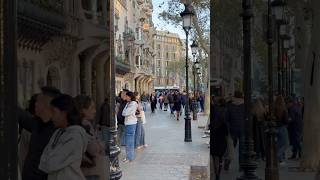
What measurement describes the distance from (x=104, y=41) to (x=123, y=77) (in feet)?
2.57

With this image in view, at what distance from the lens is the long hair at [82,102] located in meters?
Result: 2.49

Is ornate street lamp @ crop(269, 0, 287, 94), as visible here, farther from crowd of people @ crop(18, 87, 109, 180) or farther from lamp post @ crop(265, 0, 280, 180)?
crowd of people @ crop(18, 87, 109, 180)

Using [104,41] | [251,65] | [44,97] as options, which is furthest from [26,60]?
[251,65]

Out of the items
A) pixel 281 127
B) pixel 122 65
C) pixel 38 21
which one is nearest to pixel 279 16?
pixel 281 127

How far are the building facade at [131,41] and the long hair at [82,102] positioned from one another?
25.8 inches

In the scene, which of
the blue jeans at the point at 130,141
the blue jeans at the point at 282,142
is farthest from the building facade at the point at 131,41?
the blue jeans at the point at 130,141

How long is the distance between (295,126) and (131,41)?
134cm

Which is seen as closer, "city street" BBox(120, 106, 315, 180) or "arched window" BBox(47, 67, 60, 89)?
"arched window" BBox(47, 67, 60, 89)

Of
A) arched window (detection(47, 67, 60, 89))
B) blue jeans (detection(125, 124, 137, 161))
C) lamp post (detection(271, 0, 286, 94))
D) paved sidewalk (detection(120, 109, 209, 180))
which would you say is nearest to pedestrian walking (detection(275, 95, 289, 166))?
lamp post (detection(271, 0, 286, 94))

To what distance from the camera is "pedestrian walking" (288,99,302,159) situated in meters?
3.21

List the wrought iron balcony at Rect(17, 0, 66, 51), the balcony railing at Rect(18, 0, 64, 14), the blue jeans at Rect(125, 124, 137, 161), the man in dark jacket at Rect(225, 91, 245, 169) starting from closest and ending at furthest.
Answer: the wrought iron balcony at Rect(17, 0, 66, 51) < the balcony railing at Rect(18, 0, 64, 14) < the man in dark jacket at Rect(225, 91, 245, 169) < the blue jeans at Rect(125, 124, 137, 161)

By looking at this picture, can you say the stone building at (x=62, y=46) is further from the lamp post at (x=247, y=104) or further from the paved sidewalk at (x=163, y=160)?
the paved sidewalk at (x=163, y=160)

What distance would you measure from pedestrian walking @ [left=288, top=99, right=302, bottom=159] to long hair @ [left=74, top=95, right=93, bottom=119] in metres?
1.30

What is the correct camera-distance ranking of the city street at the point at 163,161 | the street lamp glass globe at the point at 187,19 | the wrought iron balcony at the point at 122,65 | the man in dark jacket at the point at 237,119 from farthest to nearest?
1. the street lamp glass globe at the point at 187,19
2. the city street at the point at 163,161
3. the wrought iron balcony at the point at 122,65
4. the man in dark jacket at the point at 237,119
